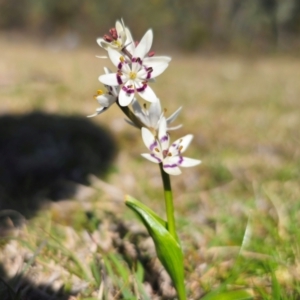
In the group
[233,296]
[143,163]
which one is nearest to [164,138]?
[233,296]

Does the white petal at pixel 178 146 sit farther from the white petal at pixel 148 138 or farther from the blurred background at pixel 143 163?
the blurred background at pixel 143 163

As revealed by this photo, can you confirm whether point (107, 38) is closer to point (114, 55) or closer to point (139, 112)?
point (114, 55)

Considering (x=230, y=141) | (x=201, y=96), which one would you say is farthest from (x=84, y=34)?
(x=230, y=141)

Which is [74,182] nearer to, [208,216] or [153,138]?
[208,216]

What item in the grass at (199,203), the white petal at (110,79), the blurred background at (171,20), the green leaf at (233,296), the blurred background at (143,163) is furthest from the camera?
the blurred background at (171,20)

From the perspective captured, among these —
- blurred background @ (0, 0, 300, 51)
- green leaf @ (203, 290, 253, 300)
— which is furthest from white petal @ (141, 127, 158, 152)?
blurred background @ (0, 0, 300, 51)

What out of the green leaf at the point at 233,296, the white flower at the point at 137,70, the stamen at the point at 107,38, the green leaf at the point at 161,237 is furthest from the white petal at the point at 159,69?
the green leaf at the point at 233,296
